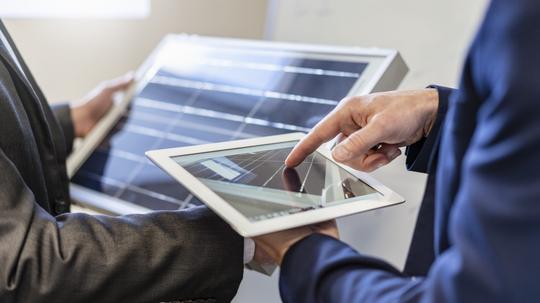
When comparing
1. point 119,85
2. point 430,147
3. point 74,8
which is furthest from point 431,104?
point 74,8

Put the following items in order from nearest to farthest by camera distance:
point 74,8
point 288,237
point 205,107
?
1. point 288,237
2. point 205,107
3. point 74,8

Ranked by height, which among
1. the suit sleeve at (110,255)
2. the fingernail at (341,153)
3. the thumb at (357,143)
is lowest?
the suit sleeve at (110,255)

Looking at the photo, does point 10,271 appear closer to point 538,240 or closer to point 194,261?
point 194,261

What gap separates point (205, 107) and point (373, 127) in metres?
0.48

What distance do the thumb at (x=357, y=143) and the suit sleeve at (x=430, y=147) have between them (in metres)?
0.08

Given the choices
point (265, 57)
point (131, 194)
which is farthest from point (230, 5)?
point (131, 194)

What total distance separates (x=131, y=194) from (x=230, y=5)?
772mm

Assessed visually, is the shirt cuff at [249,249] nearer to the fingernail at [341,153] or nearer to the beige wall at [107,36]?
the fingernail at [341,153]

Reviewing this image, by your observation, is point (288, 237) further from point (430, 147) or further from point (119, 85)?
point (119, 85)

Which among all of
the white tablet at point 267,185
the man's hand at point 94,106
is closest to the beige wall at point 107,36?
the man's hand at point 94,106

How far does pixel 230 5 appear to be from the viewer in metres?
1.47

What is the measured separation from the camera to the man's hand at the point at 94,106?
1148 mm

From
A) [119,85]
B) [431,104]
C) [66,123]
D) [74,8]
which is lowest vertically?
[66,123]

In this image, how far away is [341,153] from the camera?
0.62m
